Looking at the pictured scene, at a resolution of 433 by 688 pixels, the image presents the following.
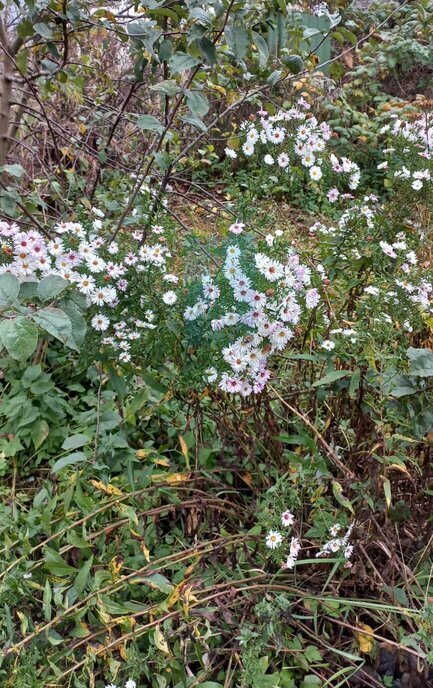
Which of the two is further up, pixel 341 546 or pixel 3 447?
pixel 341 546

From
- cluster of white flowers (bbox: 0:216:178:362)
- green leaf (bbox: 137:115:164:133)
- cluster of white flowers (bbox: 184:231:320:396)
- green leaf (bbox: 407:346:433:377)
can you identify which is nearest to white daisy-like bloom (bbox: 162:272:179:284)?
cluster of white flowers (bbox: 0:216:178:362)

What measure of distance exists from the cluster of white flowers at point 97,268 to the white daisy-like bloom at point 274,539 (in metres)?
0.54

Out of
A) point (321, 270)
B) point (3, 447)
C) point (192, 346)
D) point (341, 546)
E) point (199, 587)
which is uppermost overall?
point (321, 270)

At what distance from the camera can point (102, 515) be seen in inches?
59.2

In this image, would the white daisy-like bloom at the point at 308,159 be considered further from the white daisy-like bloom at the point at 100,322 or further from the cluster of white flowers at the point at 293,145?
the white daisy-like bloom at the point at 100,322

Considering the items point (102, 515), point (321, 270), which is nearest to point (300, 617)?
point (102, 515)

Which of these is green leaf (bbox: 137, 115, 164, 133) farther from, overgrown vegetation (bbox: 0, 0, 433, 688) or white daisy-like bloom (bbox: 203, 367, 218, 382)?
white daisy-like bloom (bbox: 203, 367, 218, 382)

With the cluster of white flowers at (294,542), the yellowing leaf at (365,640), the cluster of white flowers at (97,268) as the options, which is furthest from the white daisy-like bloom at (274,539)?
the cluster of white flowers at (97,268)

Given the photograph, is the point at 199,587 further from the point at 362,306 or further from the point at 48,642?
the point at 362,306

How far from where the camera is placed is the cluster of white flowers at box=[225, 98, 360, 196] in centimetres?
174

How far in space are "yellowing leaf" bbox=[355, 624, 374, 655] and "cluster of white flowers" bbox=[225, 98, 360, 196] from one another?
110 centimetres

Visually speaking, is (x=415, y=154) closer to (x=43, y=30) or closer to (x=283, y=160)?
(x=283, y=160)

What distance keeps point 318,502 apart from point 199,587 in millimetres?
326

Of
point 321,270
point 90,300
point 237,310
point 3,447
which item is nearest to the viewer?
point 237,310
